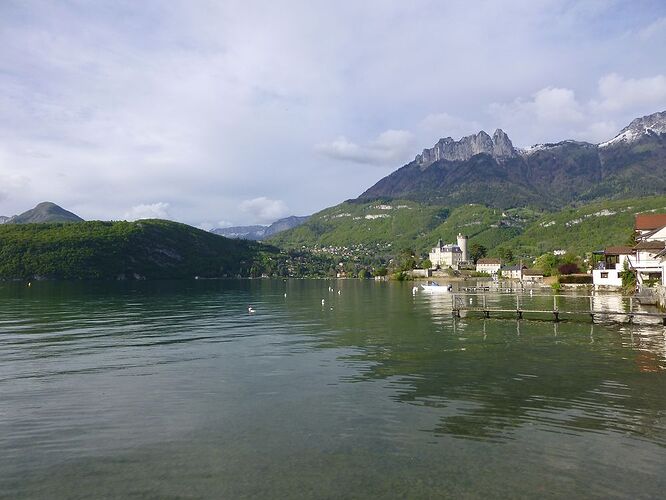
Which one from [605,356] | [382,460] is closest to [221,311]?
[605,356]

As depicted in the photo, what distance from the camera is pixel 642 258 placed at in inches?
3054

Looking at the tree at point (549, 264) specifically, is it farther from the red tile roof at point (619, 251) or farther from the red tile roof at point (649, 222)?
the red tile roof at point (649, 222)

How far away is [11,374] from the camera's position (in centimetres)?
2950

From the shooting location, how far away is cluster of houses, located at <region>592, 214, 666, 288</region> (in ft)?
244

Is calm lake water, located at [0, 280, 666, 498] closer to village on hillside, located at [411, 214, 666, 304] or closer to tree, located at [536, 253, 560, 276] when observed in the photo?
village on hillside, located at [411, 214, 666, 304]

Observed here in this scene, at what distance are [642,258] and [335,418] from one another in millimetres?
75735

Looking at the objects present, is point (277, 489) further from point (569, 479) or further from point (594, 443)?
point (594, 443)

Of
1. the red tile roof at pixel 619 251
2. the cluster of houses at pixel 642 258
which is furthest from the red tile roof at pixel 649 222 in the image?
the red tile roof at pixel 619 251

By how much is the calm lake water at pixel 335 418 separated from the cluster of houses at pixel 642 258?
40.6m

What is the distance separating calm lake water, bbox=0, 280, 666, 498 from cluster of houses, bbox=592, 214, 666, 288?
133 feet

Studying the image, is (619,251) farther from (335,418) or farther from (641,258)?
(335,418)

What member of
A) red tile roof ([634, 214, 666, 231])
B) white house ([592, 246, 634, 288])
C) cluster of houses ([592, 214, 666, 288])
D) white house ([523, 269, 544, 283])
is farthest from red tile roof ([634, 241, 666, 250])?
white house ([523, 269, 544, 283])

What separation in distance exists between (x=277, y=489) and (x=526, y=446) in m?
8.93

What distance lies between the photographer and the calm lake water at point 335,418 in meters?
14.6
